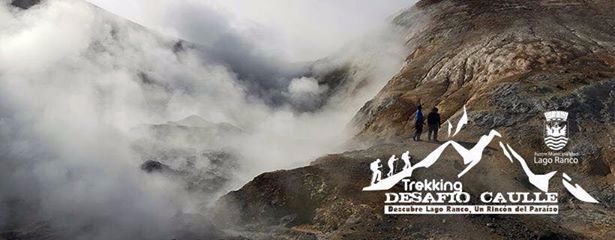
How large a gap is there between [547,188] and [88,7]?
51.0 meters

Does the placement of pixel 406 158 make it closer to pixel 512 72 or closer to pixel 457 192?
pixel 457 192

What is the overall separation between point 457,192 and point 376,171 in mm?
3558

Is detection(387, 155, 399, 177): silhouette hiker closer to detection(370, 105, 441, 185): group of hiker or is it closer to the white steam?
detection(370, 105, 441, 185): group of hiker

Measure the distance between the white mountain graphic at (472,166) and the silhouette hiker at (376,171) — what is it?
0.75ft

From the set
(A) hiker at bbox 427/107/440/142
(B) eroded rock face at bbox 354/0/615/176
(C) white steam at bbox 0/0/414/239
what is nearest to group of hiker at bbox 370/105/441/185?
(A) hiker at bbox 427/107/440/142

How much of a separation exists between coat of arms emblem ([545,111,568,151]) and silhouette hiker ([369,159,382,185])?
7988 mm

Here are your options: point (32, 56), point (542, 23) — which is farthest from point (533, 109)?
point (32, 56)

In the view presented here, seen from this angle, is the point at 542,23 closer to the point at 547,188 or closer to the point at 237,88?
the point at 547,188

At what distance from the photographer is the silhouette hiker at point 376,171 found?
25.3 m

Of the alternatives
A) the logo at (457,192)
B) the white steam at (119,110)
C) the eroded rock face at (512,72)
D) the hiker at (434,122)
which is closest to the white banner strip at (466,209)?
the logo at (457,192)

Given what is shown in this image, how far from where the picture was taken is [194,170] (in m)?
34.5

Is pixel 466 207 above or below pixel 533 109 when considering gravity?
below

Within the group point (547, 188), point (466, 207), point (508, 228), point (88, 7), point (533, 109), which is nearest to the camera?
point (508, 228)

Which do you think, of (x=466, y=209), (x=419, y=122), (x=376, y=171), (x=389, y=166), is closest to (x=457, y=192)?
(x=466, y=209)
